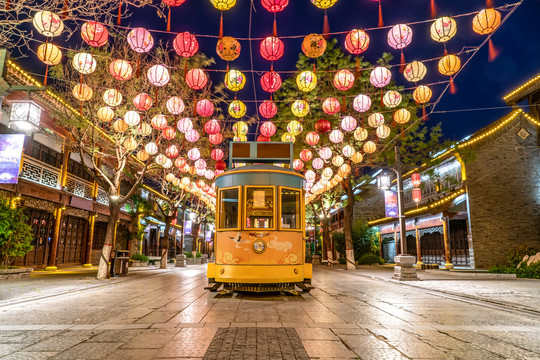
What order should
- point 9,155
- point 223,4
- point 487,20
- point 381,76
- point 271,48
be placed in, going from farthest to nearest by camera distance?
point 381,76 < point 9,155 < point 271,48 < point 487,20 < point 223,4

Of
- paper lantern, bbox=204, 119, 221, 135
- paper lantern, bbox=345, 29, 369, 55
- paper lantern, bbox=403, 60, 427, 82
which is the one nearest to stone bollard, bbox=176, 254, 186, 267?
paper lantern, bbox=204, 119, 221, 135

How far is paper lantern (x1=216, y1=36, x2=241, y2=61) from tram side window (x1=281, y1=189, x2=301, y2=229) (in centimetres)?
399

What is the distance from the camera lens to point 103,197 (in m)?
26.5

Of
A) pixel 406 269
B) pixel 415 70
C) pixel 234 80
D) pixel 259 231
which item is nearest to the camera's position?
pixel 259 231

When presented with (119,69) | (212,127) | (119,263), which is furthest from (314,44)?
(119,263)

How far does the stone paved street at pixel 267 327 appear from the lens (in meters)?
4.56

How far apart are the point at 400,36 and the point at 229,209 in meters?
6.48

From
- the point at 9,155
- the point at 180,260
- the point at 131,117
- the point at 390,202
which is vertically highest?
the point at 131,117

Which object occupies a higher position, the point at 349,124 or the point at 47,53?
the point at 47,53

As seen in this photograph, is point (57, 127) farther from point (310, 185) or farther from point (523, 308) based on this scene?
point (523, 308)

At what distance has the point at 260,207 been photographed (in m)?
10.0

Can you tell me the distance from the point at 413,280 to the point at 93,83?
51.8 ft

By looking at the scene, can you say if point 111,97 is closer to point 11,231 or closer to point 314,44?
point 314,44

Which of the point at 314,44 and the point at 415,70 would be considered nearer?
the point at 314,44
